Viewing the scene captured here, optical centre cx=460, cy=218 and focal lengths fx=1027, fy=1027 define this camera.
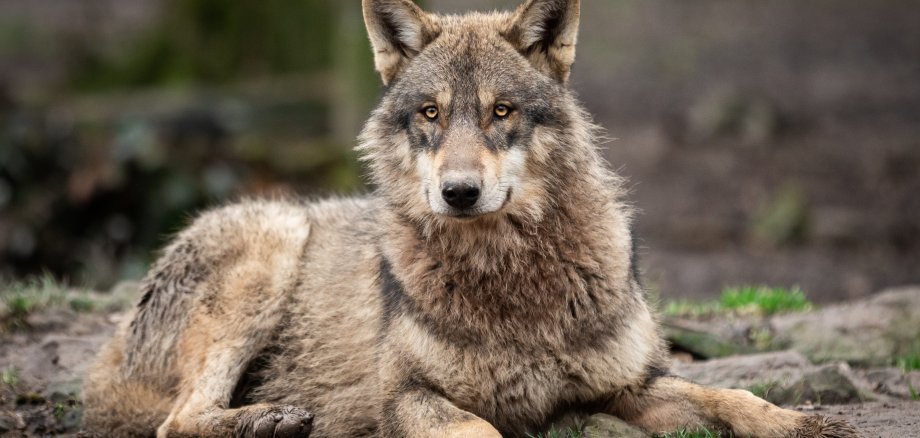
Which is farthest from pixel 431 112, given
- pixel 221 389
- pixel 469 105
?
pixel 221 389

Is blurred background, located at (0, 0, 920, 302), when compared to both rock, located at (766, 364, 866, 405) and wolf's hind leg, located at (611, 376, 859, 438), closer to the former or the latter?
rock, located at (766, 364, 866, 405)

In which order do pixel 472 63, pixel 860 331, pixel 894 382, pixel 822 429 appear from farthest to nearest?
pixel 860 331
pixel 894 382
pixel 472 63
pixel 822 429

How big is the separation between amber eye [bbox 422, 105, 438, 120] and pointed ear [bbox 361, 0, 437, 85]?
0.45 m

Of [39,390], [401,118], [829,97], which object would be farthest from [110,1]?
[401,118]

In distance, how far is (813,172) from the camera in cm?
1335

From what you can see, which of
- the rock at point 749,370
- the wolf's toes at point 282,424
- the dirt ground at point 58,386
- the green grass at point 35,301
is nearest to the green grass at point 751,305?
the rock at point 749,370

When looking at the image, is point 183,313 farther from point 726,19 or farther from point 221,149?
point 726,19

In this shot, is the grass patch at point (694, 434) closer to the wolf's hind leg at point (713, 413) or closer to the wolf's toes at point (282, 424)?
the wolf's hind leg at point (713, 413)

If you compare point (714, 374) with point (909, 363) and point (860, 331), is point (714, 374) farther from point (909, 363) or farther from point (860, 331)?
point (860, 331)

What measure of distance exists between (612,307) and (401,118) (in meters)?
1.40

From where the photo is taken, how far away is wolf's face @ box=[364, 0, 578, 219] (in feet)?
15.4

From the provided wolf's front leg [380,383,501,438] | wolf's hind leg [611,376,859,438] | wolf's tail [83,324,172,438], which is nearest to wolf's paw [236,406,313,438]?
wolf's front leg [380,383,501,438]

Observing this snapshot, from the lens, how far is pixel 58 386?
6.62 meters

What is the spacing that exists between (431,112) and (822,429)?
92.3 inches
